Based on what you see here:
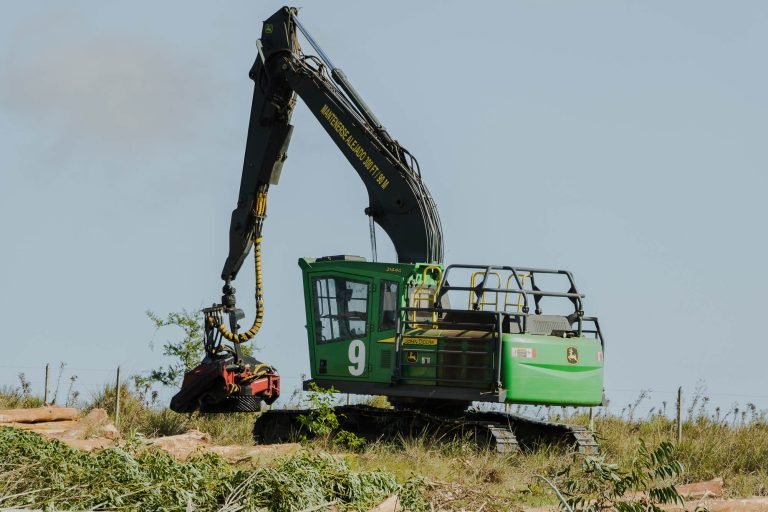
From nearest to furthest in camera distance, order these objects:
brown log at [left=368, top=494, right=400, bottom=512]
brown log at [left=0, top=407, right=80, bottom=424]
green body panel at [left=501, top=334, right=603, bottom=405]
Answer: brown log at [left=368, top=494, right=400, bottom=512], green body panel at [left=501, top=334, right=603, bottom=405], brown log at [left=0, top=407, right=80, bottom=424]

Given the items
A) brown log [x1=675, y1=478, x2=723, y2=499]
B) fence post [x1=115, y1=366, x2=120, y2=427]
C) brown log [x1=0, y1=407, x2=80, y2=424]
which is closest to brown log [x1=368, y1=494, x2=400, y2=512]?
brown log [x1=675, y1=478, x2=723, y2=499]

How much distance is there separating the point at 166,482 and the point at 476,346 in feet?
24.0

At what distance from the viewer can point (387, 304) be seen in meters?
18.3

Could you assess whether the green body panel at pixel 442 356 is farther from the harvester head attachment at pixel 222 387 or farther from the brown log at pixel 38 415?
the brown log at pixel 38 415

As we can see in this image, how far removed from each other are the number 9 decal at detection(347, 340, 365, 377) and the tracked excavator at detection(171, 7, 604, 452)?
0.01 meters

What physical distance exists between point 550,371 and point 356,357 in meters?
2.86

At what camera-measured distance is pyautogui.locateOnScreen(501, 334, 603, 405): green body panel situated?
17312 millimetres

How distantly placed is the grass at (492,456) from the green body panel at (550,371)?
74 centimetres

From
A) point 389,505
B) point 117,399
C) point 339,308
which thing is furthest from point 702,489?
point 117,399

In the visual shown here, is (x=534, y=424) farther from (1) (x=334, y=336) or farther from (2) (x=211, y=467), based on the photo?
(2) (x=211, y=467)

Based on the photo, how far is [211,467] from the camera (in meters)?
12.3

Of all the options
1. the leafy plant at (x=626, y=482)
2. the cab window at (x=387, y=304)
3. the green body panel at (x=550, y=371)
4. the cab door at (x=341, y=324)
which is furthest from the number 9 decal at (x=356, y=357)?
the leafy plant at (x=626, y=482)

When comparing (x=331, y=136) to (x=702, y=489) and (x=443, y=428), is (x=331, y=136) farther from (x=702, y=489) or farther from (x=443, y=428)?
(x=702, y=489)

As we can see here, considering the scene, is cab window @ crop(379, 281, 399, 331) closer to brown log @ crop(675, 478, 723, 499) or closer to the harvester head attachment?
the harvester head attachment
